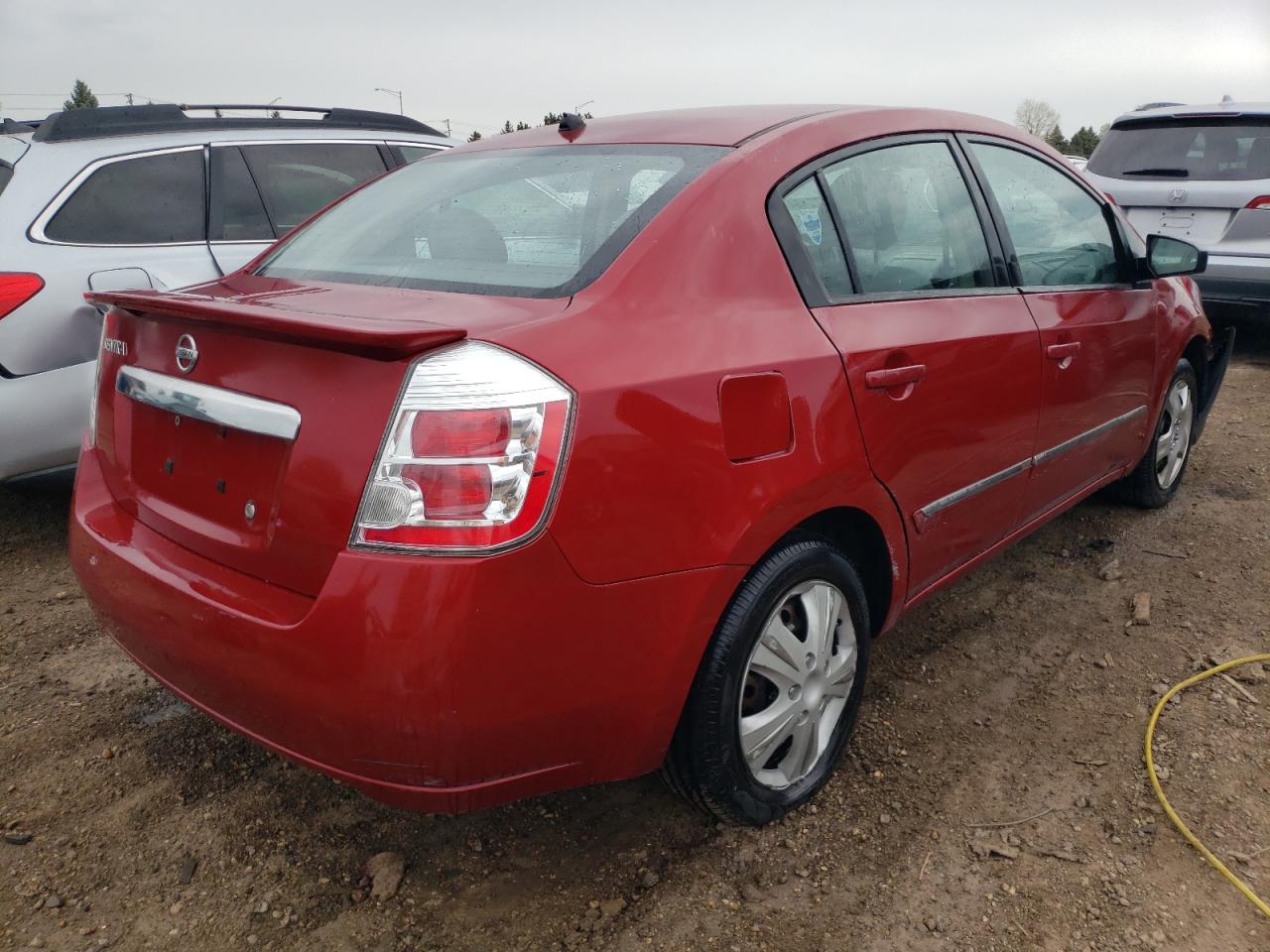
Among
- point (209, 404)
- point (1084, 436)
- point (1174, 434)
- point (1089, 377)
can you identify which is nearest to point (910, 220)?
point (1089, 377)

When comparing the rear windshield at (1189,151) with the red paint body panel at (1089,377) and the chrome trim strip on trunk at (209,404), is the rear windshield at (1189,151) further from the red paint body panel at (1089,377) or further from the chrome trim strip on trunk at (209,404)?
the chrome trim strip on trunk at (209,404)

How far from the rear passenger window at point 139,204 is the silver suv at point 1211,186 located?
584 centimetres

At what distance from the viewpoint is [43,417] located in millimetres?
3406

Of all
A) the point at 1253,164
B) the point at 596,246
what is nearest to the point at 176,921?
the point at 596,246

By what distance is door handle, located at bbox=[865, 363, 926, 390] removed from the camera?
2.13 meters

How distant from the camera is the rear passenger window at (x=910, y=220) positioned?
231 cm

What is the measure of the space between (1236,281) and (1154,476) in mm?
3109

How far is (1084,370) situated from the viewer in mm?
3051

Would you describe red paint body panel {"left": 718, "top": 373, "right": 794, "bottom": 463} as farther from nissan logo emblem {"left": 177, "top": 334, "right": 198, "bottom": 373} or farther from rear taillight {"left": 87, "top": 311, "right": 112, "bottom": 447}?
rear taillight {"left": 87, "top": 311, "right": 112, "bottom": 447}

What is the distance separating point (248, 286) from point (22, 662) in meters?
1.52

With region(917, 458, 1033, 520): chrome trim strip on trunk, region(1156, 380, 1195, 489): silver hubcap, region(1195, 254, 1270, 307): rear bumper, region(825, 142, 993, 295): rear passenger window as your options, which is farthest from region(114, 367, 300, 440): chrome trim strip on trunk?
region(1195, 254, 1270, 307): rear bumper

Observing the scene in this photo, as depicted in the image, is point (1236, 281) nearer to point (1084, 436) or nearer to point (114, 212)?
point (1084, 436)

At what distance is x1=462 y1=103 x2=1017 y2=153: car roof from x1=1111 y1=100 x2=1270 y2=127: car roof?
480cm

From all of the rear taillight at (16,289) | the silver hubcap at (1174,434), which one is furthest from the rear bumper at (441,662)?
the silver hubcap at (1174,434)
